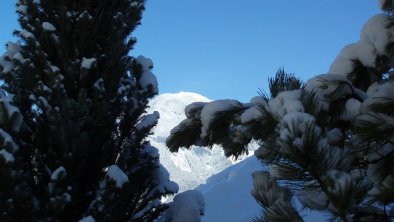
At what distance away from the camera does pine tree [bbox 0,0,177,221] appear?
4.01m

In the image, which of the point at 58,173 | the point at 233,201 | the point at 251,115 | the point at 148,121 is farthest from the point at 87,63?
the point at 233,201

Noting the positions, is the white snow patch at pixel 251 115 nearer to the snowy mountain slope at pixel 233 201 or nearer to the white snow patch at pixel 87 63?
the white snow patch at pixel 87 63

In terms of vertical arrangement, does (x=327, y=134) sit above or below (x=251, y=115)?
below

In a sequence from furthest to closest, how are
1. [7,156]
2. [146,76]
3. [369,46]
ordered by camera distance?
[146,76] < [7,156] < [369,46]

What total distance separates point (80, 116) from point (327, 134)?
9.32 feet

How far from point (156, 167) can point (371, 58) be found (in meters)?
3.22

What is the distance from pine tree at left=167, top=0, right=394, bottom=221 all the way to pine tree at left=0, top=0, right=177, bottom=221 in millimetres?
1611

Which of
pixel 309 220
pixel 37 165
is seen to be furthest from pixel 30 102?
pixel 309 220

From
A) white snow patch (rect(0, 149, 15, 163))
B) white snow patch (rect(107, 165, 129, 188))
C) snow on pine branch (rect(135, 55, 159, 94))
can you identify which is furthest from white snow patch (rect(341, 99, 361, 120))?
snow on pine branch (rect(135, 55, 159, 94))

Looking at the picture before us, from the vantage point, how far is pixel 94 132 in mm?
4727

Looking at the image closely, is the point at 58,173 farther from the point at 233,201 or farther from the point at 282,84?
the point at 233,201

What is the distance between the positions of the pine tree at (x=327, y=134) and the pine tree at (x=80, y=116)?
1.61 metres

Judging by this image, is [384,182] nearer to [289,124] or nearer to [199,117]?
[289,124]

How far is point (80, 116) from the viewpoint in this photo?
13.4ft
